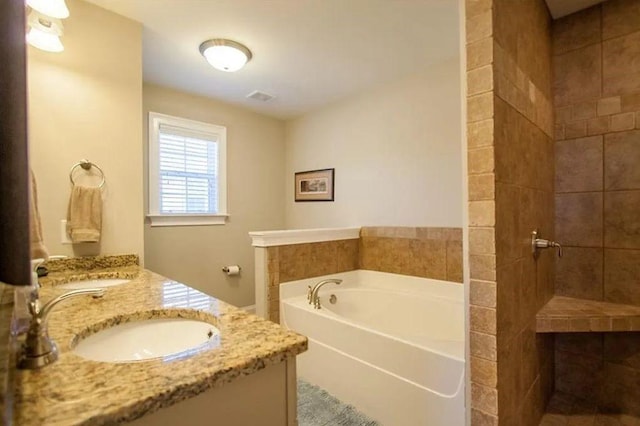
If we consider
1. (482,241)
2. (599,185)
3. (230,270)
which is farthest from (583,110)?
(230,270)

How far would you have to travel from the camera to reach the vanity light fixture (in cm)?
143

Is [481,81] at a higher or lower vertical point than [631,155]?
higher

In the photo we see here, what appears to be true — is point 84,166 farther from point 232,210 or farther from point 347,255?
point 347,255

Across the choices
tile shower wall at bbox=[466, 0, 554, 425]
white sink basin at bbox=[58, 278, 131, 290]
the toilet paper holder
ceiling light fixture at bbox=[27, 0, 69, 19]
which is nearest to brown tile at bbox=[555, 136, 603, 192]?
tile shower wall at bbox=[466, 0, 554, 425]

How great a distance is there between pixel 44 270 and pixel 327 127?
2887 mm

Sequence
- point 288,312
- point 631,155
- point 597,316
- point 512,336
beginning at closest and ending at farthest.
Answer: point 512,336
point 597,316
point 631,155
point 288,312

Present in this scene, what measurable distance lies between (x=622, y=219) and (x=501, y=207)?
1.20 metres

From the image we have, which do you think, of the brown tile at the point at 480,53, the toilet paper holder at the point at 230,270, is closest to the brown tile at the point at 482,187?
the brown tile at the point at 480,53

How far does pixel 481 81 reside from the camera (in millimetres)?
1263

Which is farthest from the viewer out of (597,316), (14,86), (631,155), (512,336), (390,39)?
(390,39)

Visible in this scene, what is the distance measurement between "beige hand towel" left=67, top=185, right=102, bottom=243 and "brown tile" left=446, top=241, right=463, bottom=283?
Result: 2517 millimetres

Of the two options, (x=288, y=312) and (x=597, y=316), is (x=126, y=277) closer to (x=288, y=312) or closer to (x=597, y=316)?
(x=288, y=312)

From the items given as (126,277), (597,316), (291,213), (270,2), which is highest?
(270,2)

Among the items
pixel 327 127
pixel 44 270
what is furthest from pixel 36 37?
pixel 327 127
